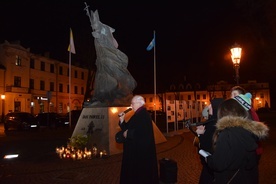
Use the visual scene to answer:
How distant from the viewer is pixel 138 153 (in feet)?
15.0

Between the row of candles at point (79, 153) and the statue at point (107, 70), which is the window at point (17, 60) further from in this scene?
the row of candles at point (79, 153)

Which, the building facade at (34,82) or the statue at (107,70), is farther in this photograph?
the building facade at (34,82)

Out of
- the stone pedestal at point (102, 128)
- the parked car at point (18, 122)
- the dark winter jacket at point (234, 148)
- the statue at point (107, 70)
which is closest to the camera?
the dark winter jacket at point (234, 148)

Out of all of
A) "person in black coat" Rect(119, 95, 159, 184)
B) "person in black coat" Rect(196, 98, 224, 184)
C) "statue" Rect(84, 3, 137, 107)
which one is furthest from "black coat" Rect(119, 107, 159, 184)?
"statue" Rect(84, 3, 137, 107)

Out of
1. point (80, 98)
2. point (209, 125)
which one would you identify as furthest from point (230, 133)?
point (80, 98)

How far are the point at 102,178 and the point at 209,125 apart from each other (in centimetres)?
443

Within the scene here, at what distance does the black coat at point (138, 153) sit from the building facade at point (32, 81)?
33643 mm

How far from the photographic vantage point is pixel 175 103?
66.5 feet

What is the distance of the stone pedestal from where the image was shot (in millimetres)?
11297

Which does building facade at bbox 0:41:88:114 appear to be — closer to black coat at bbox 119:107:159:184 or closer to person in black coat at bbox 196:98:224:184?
black coat at bbox 119:107:159:184

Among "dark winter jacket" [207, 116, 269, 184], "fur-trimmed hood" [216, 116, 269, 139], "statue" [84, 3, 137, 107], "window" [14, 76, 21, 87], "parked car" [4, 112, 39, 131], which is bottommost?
"parked car" [4, 112, 39, 131]

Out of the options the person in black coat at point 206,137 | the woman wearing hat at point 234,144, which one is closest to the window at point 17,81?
the person in black coat at point 206,137

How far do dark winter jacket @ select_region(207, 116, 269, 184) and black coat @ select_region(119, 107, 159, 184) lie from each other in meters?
1.58

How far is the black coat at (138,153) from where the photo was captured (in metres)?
4.55
